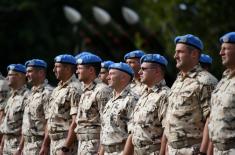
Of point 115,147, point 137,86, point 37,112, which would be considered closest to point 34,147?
point 37,112

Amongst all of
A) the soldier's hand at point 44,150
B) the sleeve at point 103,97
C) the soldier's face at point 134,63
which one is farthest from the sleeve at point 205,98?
the soldier's hand at point 44,150

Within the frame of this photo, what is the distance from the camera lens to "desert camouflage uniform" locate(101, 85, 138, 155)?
12.2m

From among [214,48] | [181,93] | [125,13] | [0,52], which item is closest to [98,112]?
[181,93]

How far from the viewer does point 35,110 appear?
47.9ft

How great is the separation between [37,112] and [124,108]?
263 centimetres

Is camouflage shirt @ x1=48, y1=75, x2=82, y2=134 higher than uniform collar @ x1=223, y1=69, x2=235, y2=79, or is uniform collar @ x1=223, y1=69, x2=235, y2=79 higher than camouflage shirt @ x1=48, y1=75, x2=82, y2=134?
camouflage shirt @ x1=48, y1=75, x2=82, y2=134

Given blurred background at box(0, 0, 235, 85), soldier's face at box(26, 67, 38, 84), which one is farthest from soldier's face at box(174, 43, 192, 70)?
blurred background at box(0, 0, 235, 85)

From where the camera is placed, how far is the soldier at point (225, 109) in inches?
404

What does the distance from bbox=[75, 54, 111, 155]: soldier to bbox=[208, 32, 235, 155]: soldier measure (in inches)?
111

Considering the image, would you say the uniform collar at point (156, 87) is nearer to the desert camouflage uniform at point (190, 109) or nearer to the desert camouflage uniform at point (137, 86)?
the desert camouflage uniform at point (190, 109)

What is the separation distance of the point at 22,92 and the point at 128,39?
55.8 feet

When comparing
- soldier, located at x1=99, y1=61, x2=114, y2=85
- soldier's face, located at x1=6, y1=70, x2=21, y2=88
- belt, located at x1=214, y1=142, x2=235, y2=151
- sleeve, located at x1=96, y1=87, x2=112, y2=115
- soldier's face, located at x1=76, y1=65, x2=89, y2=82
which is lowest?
belt, located at x1=214, y1=142, x2=235, y2=151

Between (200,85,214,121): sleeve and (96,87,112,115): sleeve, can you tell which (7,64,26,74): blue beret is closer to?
(96,87,112,115): sleeve

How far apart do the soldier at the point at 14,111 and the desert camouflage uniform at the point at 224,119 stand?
17.3 ft
